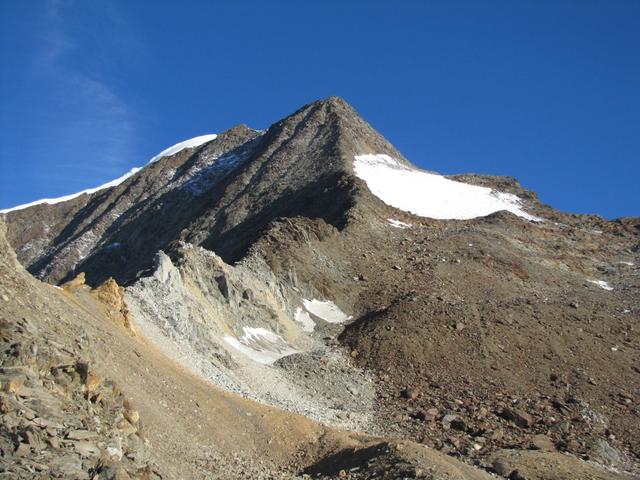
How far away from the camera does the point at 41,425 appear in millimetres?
Result: 10609

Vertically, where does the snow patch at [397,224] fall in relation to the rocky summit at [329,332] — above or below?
above

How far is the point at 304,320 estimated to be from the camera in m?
41.1

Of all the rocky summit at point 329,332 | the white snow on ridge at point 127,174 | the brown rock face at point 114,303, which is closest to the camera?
the rocky summit at point 329,332

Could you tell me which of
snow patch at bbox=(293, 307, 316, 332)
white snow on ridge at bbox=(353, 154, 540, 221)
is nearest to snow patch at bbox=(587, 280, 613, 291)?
white snow on ridge at bbox=(353, 154, 540, 221)

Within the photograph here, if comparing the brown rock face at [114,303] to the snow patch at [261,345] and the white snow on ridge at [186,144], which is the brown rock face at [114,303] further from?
the white snow on ridge at [186,144]

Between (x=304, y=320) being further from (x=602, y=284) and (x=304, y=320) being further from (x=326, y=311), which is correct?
(x=602, y=284)

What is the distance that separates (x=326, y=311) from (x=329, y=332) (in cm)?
300

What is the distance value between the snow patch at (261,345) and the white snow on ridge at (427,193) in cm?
2940

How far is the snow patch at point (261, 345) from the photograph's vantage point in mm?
32375

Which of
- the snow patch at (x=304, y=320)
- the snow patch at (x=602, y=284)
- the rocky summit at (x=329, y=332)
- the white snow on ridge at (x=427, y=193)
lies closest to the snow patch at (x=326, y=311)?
the rocky summit at (x=329, y=332)

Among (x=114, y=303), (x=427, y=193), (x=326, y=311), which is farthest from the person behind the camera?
(x=427, y=193)

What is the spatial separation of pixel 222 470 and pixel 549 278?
40213 mm

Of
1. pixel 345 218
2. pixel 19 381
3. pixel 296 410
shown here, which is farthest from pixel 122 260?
pixel 19 381

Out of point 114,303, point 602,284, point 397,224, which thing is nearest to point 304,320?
point 114,303
